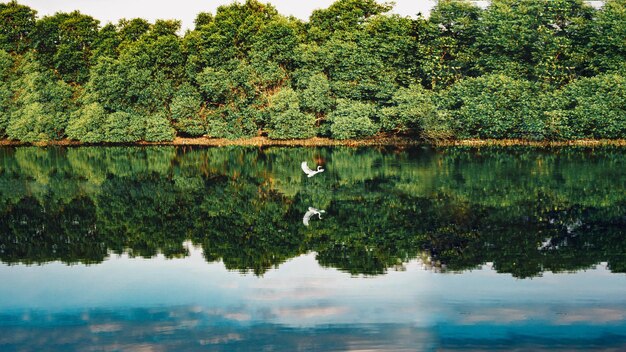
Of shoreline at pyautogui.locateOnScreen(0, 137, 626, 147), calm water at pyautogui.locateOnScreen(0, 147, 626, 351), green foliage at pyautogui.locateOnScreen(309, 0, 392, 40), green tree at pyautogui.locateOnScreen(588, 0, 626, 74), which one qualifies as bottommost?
calm water at pyautogui.locateOnScreen(0, 147, 626, 351)

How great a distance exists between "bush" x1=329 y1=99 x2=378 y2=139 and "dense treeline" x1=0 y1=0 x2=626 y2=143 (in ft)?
0.34

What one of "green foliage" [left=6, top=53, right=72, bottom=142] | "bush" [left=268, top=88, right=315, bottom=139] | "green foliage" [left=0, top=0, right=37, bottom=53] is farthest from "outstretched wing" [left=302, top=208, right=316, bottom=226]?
"green foliage" [left=0, top=0, right=37, bottom=53]

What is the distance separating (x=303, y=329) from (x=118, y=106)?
47899 mm

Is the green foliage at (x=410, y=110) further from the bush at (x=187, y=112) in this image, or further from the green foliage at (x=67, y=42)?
the green foliage at (x=67, y=42)

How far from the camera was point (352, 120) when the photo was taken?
5172cm

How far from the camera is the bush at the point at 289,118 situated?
174ft

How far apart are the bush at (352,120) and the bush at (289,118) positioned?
2.07 metres

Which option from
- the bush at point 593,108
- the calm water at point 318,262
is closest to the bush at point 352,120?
the bush at point 593,108

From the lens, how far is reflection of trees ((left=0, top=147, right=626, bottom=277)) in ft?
59.1

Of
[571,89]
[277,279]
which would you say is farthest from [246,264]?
[571,89]

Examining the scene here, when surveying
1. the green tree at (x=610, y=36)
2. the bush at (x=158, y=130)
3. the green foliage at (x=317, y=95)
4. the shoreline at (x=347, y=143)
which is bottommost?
the shoreline at (x=347, y=143)

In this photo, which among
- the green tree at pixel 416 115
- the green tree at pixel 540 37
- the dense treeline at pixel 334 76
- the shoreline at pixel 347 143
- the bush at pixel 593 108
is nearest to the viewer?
the bush at pixel 593 108

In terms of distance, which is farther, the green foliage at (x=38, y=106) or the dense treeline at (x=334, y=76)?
the green foliage at (x=38, y=106)

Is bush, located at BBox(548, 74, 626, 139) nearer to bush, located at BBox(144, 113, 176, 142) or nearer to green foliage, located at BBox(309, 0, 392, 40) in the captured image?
green foliage, located at BBox(309, 0, 392, 40)
